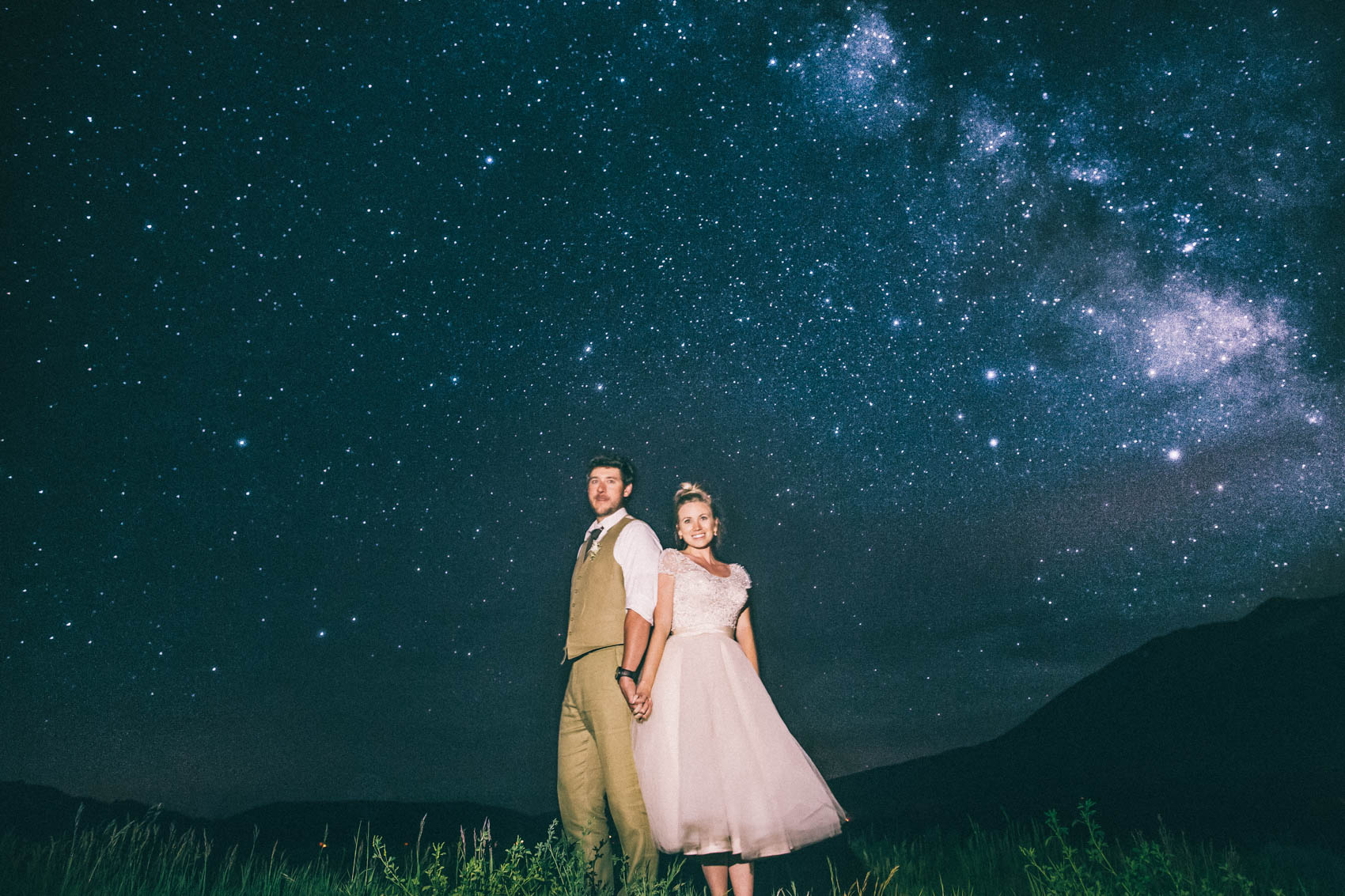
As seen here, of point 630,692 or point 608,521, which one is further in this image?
point 608,521

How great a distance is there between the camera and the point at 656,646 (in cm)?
333

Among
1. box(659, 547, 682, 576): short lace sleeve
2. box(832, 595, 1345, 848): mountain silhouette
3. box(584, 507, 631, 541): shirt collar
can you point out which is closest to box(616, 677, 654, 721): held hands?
box(659, 547, 682, 576): short lace sleeve

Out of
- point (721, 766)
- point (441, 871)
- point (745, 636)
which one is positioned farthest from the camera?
point (745, 636)

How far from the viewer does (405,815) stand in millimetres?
36875

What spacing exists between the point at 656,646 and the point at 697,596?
0.35 m

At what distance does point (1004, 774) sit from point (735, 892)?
5435 centimetres

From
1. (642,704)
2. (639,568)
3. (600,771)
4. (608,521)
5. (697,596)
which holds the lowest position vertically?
(600,771)

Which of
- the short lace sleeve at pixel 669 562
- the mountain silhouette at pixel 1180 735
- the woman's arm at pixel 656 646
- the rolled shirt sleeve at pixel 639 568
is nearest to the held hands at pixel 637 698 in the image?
the woman's arm at pixel 656 646

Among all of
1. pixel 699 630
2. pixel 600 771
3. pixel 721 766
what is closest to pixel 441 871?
pixel 600 771

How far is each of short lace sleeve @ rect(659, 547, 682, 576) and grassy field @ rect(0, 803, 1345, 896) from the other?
1.29m

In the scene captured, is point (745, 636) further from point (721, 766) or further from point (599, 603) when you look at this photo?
point (599, 603)

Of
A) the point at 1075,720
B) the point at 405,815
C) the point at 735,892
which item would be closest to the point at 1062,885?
the point at 735,892

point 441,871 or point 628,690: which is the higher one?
point 628,690

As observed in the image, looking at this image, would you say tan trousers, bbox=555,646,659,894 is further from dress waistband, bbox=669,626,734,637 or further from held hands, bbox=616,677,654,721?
dress waistband, bbox=669,626,734,637
